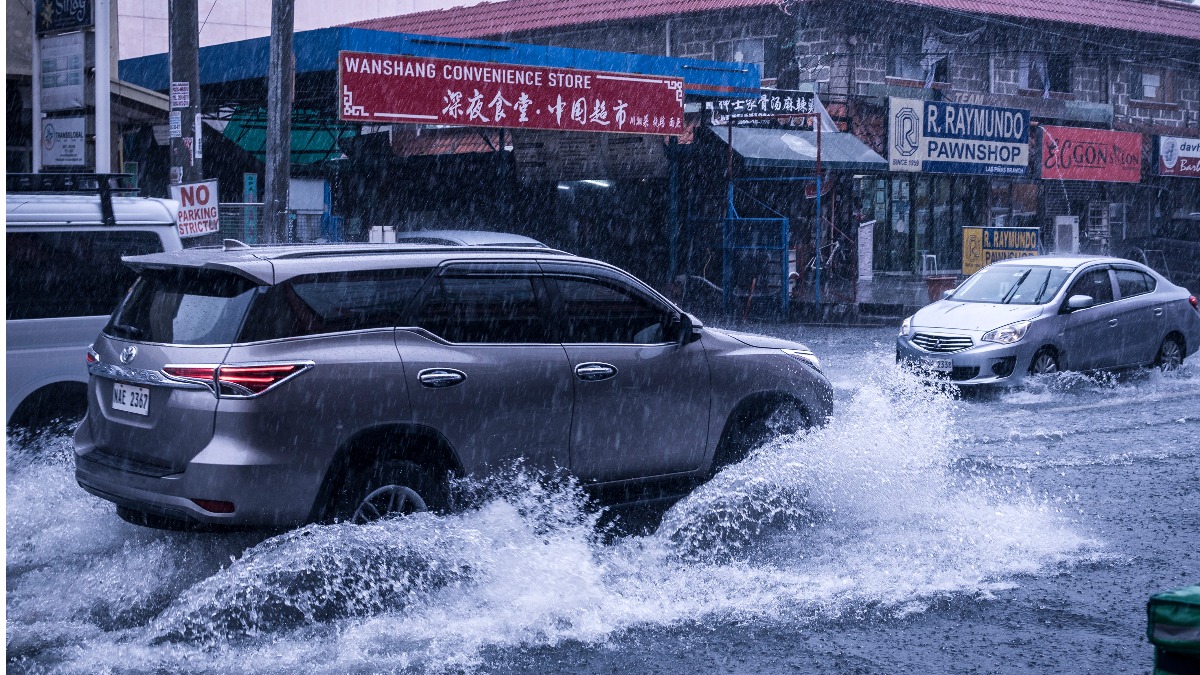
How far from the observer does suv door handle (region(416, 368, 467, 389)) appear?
6375 mm

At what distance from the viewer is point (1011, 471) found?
9664 millimetres

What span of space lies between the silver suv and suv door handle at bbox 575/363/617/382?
0.5 inches

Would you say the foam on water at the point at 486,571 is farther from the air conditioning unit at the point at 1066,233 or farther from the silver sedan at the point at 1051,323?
the air conditioning unit at the point at 1066,233

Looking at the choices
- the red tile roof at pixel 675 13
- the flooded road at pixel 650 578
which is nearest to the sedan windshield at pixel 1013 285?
the flooded road at pixel 650 578

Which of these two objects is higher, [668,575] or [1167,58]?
[1167,58]

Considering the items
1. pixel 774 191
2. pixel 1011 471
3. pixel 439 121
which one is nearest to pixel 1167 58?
pixel 774 191

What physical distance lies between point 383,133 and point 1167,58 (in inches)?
998

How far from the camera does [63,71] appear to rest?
52.9ft

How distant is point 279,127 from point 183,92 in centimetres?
145

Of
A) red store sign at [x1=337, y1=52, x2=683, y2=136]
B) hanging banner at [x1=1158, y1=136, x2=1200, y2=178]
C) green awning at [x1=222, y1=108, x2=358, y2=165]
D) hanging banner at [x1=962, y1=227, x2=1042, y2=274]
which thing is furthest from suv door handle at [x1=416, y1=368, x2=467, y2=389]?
hanging banner at [x1=1158, y1=136, x2=1200, y2=178]

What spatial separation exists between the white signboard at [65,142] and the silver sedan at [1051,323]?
10.1 meters

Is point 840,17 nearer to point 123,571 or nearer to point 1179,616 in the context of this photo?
point 123,571

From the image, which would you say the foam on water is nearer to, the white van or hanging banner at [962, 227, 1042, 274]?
the white van

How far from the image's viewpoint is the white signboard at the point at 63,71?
1584cm
